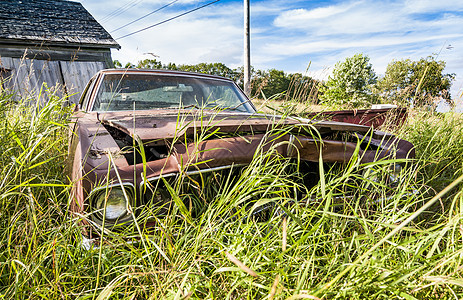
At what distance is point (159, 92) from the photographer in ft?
9.48

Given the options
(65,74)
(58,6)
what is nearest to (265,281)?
(65,74)

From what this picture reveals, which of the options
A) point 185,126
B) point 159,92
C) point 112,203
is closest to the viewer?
point 112,203

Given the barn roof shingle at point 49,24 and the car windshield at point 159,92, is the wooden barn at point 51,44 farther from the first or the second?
the car windshield at point 159,92

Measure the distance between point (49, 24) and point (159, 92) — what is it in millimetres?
10509

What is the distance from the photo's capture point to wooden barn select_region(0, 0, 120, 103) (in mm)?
9156

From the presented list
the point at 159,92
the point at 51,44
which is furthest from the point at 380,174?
the point at 51,44

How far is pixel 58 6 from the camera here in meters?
11.9

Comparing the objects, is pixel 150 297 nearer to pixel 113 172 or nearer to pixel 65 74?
pixel 113 172

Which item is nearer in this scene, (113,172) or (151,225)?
(113,172)

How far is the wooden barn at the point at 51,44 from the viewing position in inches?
360

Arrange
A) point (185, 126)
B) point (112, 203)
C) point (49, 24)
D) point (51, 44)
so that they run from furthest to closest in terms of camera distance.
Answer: point (49, 24)
point (51, 44)
point (185, 126)
point (112, 203)

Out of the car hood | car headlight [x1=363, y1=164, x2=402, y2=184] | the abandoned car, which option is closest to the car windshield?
the abandoned car

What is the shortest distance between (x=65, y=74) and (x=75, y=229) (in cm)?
1078

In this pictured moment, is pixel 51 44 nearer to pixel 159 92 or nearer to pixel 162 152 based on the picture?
pixel 159 92
